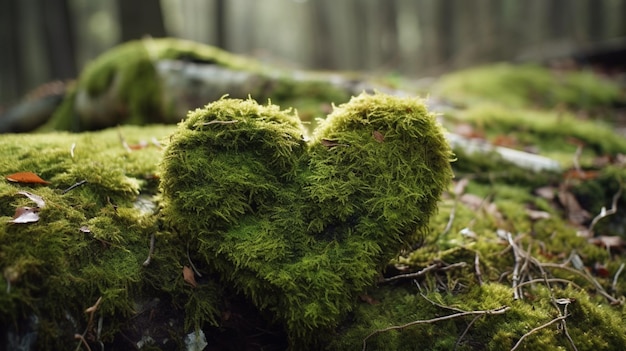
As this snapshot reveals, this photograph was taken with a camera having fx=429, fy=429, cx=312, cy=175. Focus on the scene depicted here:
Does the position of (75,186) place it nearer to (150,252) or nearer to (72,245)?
(72,245)

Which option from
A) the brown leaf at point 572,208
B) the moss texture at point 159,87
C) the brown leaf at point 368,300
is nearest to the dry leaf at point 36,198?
the brown leaf at point 368,300

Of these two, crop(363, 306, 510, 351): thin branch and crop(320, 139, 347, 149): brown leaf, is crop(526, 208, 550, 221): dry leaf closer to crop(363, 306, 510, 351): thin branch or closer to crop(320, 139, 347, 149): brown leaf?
crop(363, 306, 510, 351): thin branch

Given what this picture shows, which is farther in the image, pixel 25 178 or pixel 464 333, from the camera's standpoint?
pixel 25 178

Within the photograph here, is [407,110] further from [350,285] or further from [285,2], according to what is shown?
[285,2]

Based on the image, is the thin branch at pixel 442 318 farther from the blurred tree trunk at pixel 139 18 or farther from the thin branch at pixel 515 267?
the blurred tree trunk at pixel 139 18

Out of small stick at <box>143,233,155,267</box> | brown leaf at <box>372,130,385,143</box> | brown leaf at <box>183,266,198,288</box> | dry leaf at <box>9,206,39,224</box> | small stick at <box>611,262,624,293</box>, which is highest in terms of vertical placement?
brown leaf at <box>372,130,385,143</box>

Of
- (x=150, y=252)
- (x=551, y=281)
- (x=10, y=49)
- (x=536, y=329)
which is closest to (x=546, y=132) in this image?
(x=551, y=281)

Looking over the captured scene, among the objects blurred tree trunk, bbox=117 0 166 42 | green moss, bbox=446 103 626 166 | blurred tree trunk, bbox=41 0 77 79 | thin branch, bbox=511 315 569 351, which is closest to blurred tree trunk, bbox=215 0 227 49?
blurred tree trunk, bbox=41 0 77 79
